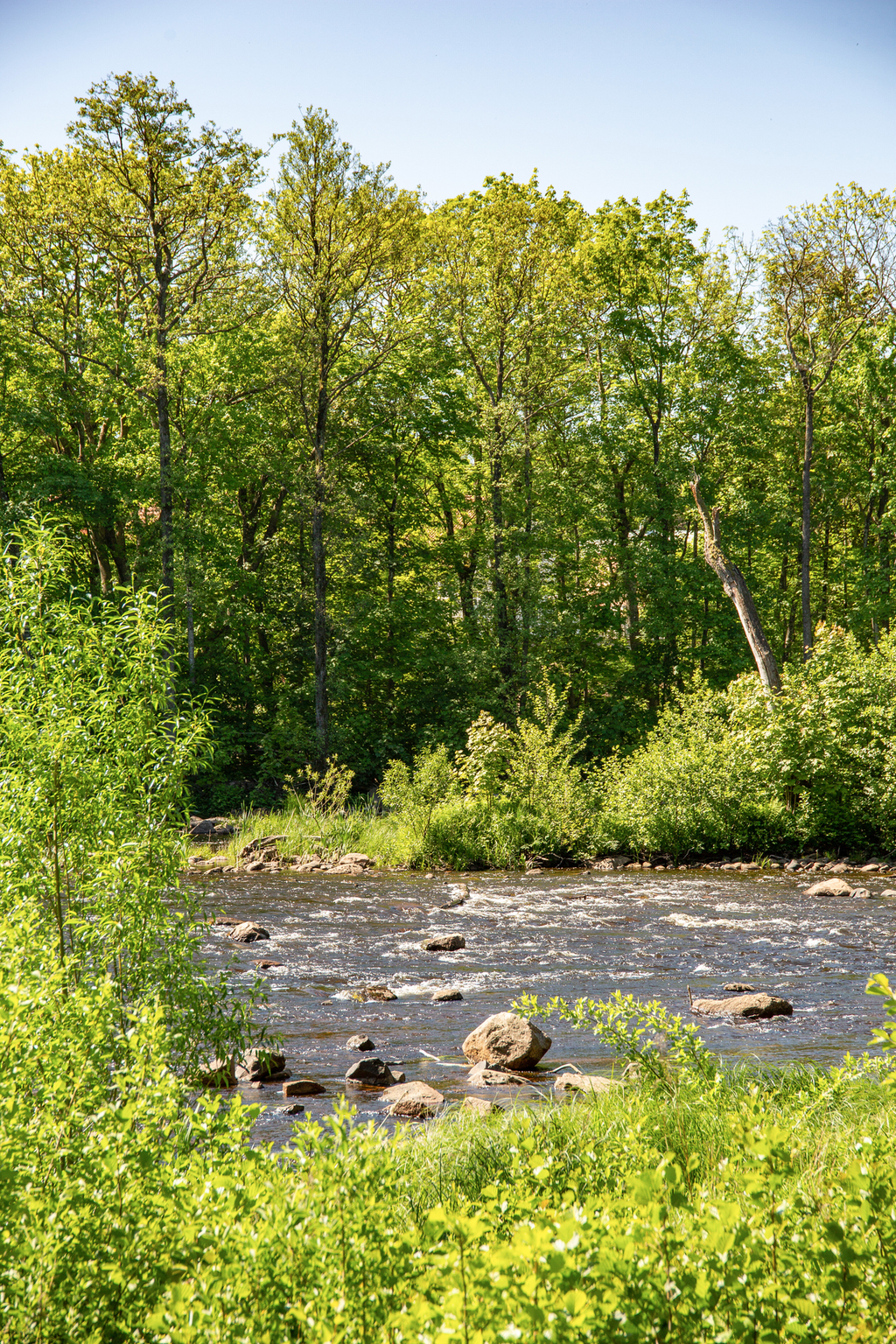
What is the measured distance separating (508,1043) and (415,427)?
80.9 feet

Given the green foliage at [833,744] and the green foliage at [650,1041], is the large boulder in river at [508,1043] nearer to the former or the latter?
the green foliage at [650,1041]

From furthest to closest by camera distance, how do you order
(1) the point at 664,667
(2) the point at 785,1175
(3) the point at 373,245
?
(1) the point at 664,667, (3) the point at 373,245, (2) the point at 785,1175

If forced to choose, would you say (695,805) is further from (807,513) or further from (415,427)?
(415,427)

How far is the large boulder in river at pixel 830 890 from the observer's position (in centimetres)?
1345

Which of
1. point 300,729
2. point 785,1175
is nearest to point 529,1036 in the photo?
point 785,1175

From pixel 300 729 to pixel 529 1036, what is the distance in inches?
731

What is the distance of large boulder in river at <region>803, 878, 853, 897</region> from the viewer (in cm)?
1345

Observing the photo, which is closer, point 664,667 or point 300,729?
point 300,729

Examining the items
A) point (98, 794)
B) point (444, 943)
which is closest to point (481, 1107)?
point (98, 794)

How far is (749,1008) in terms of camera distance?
300 inches

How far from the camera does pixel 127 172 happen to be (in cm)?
2122

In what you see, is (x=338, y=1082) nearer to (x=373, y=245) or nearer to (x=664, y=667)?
(x=373, y=245)

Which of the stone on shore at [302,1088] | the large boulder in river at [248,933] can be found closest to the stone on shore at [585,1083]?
the stone on shore at [302,1088]

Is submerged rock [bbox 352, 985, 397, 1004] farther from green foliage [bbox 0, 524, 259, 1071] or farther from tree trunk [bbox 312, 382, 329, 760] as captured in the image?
tree trunk [bbox 312, 382, 329, 760]
